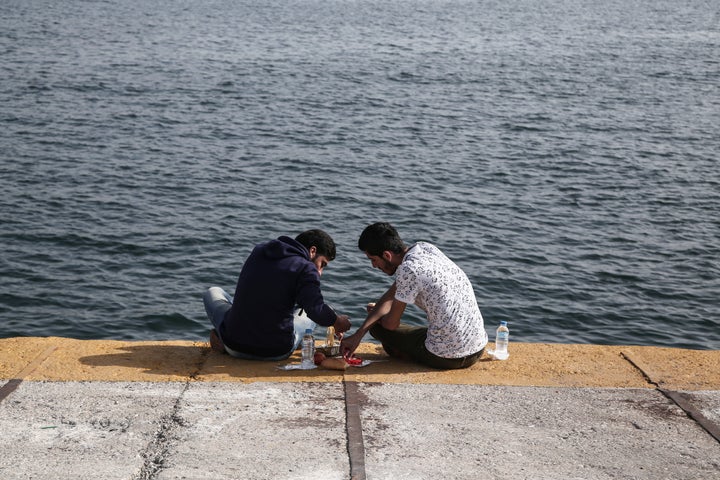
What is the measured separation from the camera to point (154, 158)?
21.3 m

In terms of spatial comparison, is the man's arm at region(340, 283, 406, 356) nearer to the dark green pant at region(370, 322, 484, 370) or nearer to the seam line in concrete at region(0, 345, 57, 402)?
the dark green pant at region(370, 322, 484, 370)

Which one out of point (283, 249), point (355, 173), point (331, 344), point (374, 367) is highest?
point (283, 249)

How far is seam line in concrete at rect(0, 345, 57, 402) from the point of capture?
22.0ft

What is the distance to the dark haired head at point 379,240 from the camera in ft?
24.0

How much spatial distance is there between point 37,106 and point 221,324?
19.7m

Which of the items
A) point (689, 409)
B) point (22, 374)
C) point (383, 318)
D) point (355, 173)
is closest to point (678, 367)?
point (689, 409)

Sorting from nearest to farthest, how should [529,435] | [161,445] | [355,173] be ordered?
[161,445]
[529,435]
[355,173]

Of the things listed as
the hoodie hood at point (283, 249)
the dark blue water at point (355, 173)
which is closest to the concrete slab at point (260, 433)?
the hoodie hood at point (283, 249)

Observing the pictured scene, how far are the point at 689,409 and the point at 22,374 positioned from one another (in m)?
4.73

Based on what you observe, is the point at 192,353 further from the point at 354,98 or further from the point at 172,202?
the point at 354,98

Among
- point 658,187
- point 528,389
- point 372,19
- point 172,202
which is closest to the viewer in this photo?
point 528,389

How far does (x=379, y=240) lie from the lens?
7309 millimetres

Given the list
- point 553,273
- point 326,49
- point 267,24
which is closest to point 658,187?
point 553,273

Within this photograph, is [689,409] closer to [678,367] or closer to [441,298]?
[678,367]
